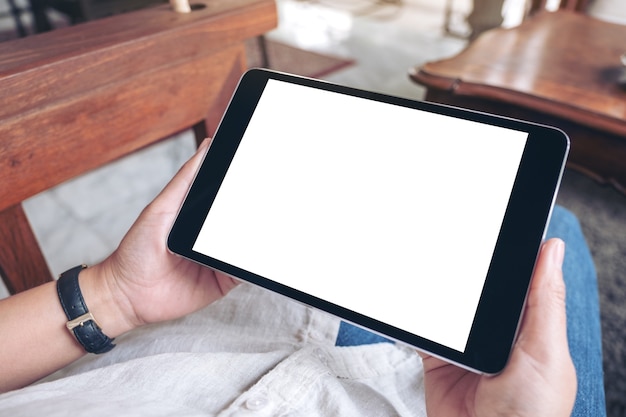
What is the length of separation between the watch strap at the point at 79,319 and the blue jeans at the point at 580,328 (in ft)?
0.80

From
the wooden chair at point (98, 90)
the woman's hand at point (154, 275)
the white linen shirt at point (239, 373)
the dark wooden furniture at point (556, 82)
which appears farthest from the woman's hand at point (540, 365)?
the dark wooden furniture at point (556, 82)

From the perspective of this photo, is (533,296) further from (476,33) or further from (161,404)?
(476,33)

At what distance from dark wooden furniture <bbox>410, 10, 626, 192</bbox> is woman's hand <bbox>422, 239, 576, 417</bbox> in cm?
83

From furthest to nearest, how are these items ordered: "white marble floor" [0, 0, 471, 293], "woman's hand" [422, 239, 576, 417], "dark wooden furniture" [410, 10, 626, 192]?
"white marble floor" [0, 0, 471, 293] → "dark wooden furniture" [410, 10, 626, 192] → "woman's hand" [422, 239, 576, 417]

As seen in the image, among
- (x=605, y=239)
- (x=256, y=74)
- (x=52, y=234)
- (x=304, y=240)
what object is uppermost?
(x=256, y=74)

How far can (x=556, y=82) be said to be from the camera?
3.77ft

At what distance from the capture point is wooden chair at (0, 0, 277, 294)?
0.50m

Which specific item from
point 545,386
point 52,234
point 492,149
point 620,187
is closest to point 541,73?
point 620,187

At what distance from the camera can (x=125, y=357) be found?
445 mm

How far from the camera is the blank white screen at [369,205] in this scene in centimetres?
36

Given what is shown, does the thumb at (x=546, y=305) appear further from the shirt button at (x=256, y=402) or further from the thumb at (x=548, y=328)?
the shirt button at (x=256, y=402)

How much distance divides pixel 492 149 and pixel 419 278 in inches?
4.8

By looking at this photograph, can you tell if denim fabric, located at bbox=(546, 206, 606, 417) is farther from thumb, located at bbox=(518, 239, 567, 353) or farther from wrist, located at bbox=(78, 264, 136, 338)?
wrist, located at bbox=(78, 264, 136, 338)

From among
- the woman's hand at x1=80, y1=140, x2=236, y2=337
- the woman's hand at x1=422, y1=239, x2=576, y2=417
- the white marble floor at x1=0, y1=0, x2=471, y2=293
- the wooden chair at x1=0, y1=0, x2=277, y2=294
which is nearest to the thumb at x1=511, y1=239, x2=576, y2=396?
the woman's hand at x1=422, y1=239, x2=576, y2=417
